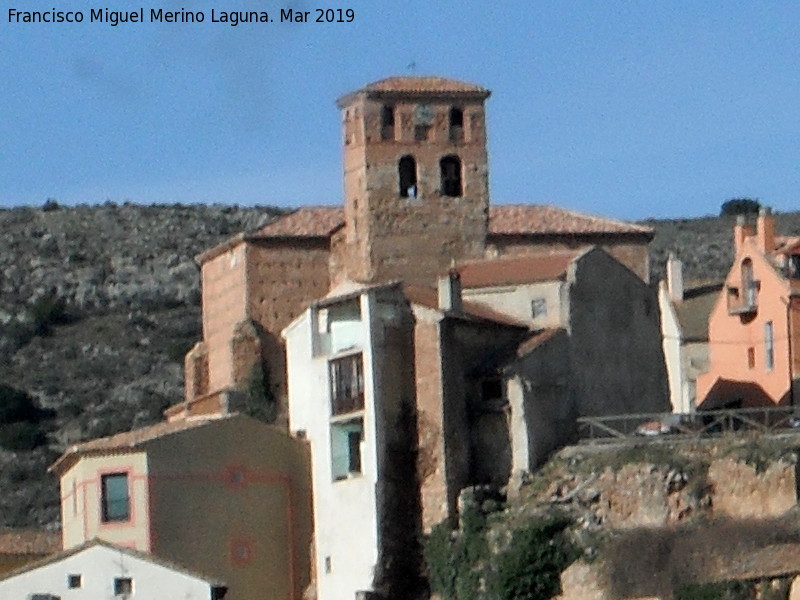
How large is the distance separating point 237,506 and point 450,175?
12.1m

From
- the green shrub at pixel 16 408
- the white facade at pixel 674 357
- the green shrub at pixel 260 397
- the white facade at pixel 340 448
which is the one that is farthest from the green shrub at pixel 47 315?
the white facade at pixel 340 448

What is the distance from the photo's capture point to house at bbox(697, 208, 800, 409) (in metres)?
80.3

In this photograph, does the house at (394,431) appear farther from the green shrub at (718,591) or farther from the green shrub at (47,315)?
the green shrub at (47,315)

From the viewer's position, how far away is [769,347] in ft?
268

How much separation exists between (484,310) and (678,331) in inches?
438

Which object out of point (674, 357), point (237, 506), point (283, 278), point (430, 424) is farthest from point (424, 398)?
point (674, 357)

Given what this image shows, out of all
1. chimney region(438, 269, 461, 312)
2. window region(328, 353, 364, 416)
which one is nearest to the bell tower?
chimney region(438, 269, 461, 312)

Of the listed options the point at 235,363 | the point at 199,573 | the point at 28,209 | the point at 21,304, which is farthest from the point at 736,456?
the point at 28,209

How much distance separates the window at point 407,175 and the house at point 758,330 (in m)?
8.75

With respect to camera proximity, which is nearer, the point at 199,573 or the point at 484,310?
the point at 199,573

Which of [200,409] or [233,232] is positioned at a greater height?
[233,232]

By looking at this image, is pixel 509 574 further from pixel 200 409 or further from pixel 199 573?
pixel 200 409

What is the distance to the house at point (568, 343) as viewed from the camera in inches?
2714

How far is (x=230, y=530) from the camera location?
70250 mm
